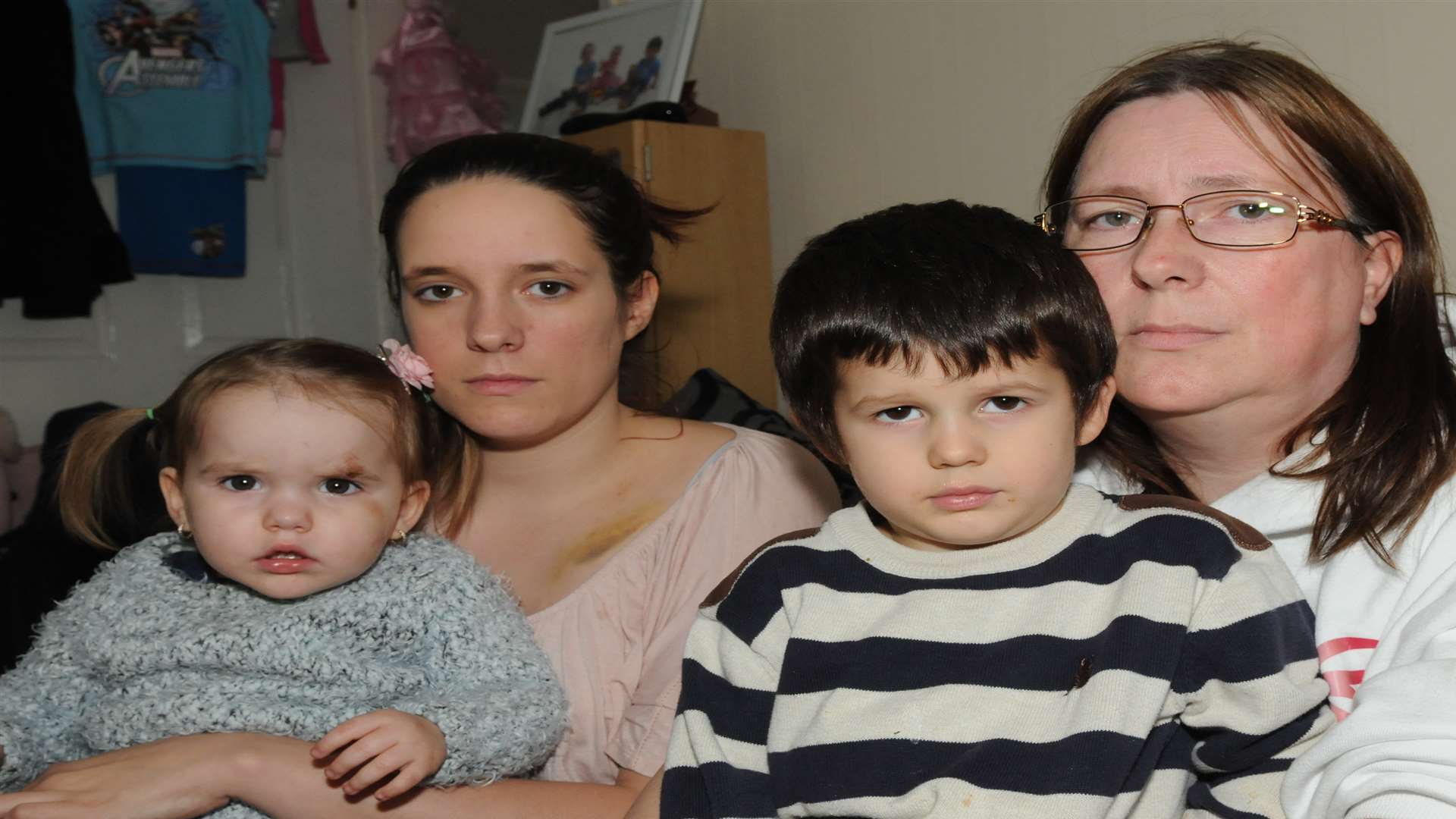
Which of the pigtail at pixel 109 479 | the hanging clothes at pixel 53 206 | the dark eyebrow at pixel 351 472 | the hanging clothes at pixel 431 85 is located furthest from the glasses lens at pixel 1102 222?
the hanging clothes at pixel 431 85

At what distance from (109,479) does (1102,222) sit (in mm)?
1410

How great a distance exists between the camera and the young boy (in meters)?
1.12

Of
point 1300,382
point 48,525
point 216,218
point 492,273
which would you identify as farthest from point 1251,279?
point 216,218

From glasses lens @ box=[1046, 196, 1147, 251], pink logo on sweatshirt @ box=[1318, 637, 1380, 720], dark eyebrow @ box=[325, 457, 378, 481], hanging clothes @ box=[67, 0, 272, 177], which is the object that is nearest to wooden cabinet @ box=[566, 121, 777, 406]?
hanging clothes @ box=[67, 0, 272, 177]

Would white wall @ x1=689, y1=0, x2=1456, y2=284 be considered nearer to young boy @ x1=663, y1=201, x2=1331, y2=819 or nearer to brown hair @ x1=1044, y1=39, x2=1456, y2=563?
brown hair @ x1=1044, y1=39, x2=1456, y2=563

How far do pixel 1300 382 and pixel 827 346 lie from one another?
52 cm

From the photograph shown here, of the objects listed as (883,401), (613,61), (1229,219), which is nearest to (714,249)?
(613,61)

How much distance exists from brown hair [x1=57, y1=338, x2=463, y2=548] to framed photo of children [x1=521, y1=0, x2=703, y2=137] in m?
2.43

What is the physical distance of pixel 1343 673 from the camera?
1197 mm

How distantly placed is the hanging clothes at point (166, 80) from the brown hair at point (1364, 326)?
3.68 metres

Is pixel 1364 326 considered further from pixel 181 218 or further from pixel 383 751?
pixel 181 218

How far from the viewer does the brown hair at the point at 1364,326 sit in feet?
4.17

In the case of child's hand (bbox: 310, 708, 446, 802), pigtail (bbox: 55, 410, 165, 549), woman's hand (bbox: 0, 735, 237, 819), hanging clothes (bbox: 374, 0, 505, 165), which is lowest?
woman's hand (bbox: 0, 735, 237, 819)

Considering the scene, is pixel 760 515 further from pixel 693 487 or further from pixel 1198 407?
pixel 1198 407
